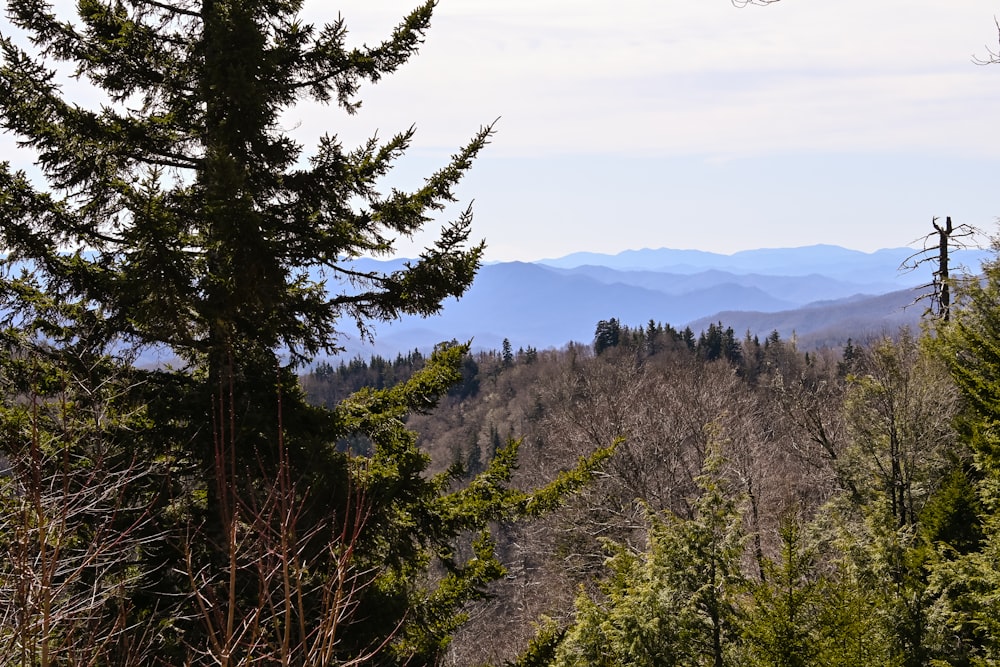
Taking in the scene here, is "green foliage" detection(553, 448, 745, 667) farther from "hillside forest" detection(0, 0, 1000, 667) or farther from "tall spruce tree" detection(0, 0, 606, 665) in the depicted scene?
"tall spruce tree" detection(0, 0, 606, 665)

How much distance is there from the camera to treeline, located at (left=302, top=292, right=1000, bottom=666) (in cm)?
798

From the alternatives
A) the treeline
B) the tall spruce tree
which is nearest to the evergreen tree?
the treeline

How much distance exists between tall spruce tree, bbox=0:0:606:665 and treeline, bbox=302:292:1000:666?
1.03 metres

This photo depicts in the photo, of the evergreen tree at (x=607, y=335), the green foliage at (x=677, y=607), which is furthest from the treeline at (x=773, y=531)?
the evergreen tree at (x=607, y=335)

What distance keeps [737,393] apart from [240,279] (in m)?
34.7

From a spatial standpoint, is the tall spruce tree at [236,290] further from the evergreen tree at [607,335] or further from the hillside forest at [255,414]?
the evergreen tree at [607,335]

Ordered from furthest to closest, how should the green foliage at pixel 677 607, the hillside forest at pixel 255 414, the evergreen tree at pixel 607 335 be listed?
1. the evergreen tree at pixel 607 335
2. the green foliage at pixel 677 607
3. the hillside forest at pixel 255 414

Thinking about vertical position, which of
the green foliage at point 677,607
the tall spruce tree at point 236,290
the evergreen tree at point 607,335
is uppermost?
the evergreen tree at point 607,335

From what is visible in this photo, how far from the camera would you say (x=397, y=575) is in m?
6.92

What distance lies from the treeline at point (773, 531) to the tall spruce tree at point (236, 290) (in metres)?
1.03

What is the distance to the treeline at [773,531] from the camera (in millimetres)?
7980

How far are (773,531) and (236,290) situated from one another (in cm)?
1860

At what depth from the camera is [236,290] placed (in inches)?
233

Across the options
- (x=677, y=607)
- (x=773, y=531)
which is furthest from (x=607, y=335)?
(x=677, y=607)
